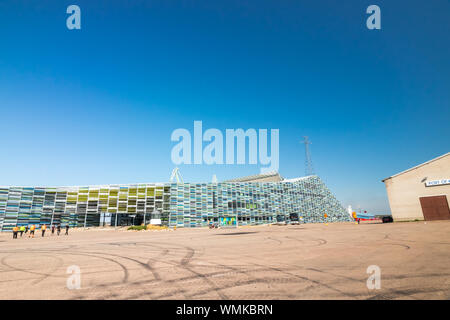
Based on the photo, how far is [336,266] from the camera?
7.68 metres

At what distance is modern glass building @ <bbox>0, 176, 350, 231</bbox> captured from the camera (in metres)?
62.9

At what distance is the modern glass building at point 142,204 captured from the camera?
206 ft

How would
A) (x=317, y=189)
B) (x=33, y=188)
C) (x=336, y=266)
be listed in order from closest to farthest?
(x=336, y=266)
(x=33, y=188)
(x=317, y=189)

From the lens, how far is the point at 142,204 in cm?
6762

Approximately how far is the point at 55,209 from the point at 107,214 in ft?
46.0

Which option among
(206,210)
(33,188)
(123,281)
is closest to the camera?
(123,281)

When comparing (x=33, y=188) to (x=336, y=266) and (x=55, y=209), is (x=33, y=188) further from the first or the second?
(x=336, y=266)

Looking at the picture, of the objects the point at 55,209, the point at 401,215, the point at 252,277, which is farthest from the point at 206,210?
the point at 252,277

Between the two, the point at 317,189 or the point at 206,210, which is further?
the point at 317,189
